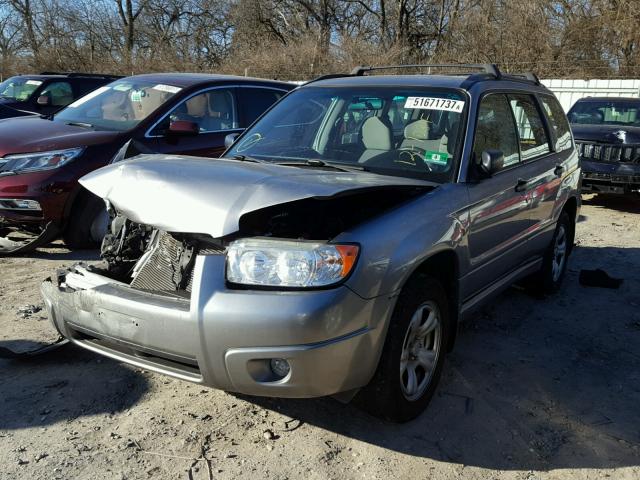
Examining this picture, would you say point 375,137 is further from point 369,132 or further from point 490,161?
point 490,161

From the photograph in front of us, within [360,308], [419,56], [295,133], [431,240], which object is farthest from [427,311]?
[419,56]

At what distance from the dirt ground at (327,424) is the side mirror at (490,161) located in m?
1.22

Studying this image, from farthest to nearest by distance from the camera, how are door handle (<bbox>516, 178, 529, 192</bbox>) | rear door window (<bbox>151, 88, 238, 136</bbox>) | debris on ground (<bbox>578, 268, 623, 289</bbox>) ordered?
rear door window (<bbox>151, 88, 238, 136</bbox>), debris on ground (<bbox>578, 268, 623, 289</bbox>), door handle (<bbox>516, 178, 529, 192</bbox>)

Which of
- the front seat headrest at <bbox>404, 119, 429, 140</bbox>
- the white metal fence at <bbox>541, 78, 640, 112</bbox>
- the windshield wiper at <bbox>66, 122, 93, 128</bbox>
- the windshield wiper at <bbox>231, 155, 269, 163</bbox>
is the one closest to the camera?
the front seat headrest at <bbox>404, 119, 429, 140</bbox>

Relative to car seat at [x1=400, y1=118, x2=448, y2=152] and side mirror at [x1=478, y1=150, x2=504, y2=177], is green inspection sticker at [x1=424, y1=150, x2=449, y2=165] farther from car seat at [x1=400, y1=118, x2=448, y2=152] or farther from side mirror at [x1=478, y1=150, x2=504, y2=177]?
side mirror at [x1=478, y1=150, x2=504, y2=177]

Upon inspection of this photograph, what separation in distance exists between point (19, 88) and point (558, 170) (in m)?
11.2

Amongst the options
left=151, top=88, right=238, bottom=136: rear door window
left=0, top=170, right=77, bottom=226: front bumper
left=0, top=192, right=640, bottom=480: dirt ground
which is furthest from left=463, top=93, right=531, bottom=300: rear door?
left=0, top=170, right=77, bottom=226: front bumper

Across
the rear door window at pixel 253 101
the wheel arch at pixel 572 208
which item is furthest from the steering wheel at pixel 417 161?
the rear door window at pixel 253 101

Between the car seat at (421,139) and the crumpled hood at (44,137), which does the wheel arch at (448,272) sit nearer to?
the car seat at (421,139)

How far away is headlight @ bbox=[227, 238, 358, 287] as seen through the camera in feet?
8.55

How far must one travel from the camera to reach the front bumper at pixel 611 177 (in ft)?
29.9

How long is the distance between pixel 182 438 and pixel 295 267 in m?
1.06

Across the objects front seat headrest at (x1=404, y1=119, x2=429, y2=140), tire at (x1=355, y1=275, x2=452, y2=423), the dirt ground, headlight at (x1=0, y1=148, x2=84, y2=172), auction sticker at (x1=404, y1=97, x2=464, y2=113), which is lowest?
the dirt ground

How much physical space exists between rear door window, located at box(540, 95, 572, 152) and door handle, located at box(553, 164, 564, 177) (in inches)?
7.7
